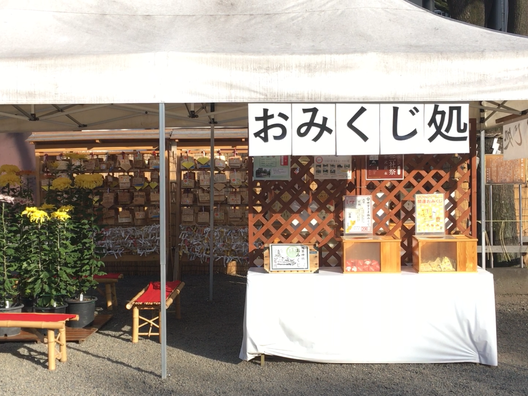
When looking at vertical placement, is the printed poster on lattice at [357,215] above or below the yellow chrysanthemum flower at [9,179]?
below

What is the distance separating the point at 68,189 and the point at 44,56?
7.26 ft

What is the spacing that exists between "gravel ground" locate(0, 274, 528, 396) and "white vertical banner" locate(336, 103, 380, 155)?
5.98 ft

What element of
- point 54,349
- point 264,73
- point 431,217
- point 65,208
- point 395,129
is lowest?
point 54,349

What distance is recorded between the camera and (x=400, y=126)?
15.1 ft

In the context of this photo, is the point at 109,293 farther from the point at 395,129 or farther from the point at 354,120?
the point at 395,129

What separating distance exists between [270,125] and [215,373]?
82.1 inches

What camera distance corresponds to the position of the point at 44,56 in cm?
441

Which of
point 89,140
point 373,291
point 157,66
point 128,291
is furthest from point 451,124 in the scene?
point 89,140

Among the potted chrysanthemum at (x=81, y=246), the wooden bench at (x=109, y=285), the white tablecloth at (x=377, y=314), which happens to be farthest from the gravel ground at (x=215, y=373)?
the wooden bench at (x=109, y=285)

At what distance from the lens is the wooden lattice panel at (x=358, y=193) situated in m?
5.27

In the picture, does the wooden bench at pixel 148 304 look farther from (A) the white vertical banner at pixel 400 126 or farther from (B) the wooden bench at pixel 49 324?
(A) the white vertical banner at pixel 400 126

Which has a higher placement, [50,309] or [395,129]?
[395,129]

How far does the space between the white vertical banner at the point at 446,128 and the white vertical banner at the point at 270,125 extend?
1091mm

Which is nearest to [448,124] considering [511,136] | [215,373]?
[511,136]
